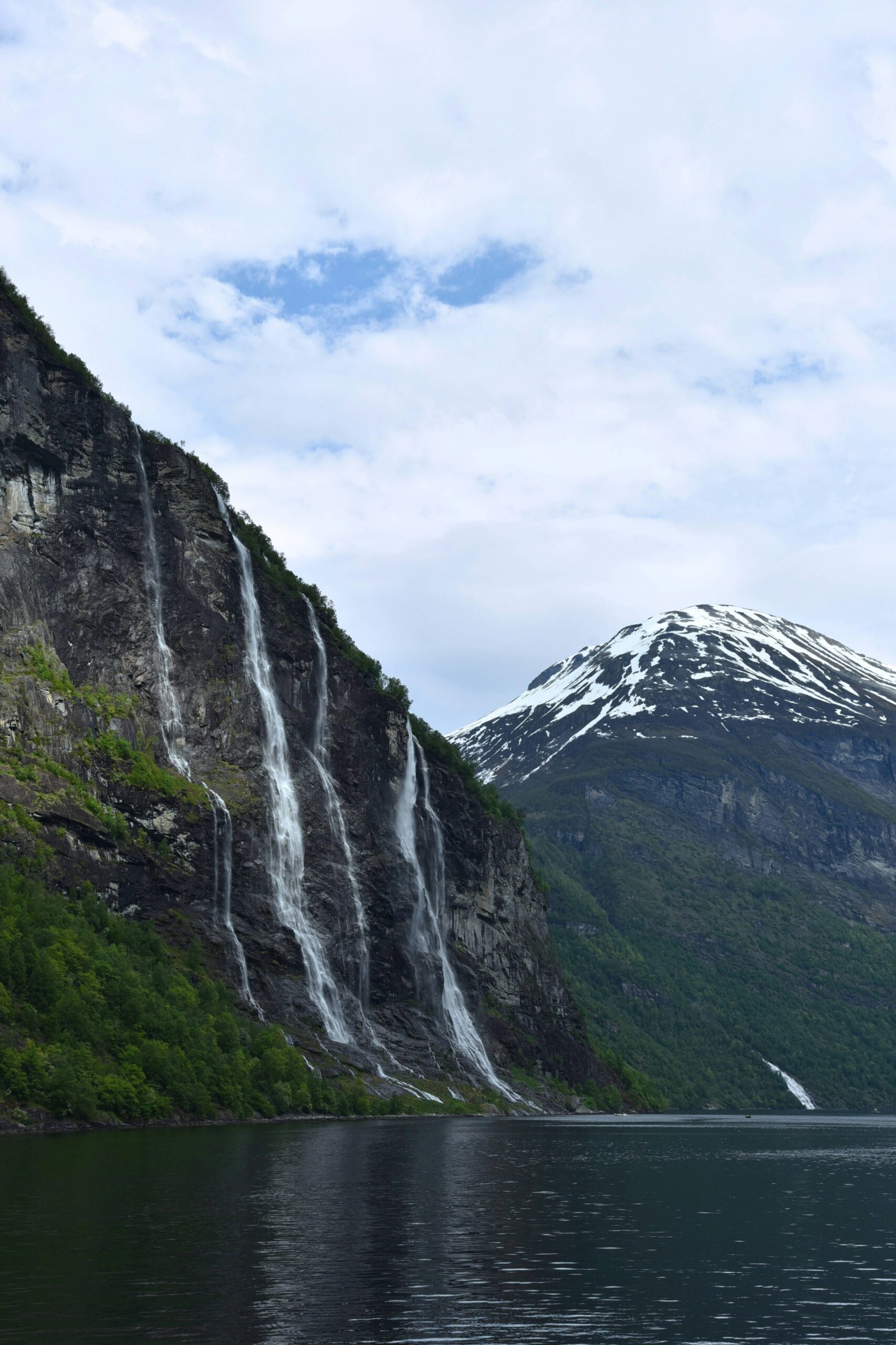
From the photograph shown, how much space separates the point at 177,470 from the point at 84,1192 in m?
108

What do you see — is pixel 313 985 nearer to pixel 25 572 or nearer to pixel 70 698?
pixel 70 698

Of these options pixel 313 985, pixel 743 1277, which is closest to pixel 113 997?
pixel 313 985

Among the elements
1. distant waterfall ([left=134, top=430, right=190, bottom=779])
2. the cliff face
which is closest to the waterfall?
the cliff face

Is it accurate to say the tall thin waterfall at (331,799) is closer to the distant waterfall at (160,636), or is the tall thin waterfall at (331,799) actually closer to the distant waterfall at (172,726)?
the distant waterfall at (172,726)

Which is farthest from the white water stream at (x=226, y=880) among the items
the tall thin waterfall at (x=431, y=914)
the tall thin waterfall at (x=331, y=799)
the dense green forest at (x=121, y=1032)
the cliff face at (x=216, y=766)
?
the tall thin waterfall at (x=431, y=914)

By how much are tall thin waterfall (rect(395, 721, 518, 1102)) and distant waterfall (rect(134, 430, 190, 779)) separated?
31.7 m

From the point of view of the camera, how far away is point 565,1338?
83.1 ft

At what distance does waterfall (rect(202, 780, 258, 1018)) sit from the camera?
110688 mm

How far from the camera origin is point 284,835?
417 feet

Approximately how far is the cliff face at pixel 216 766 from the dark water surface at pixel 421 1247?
45.8m

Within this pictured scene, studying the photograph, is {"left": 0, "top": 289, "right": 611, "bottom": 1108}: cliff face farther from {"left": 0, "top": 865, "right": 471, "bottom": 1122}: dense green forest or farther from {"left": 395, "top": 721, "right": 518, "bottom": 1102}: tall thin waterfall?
{"left": 0, "top": 865, "right": 471, "bottom": 1122}: dense green forest

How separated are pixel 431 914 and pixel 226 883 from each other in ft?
110

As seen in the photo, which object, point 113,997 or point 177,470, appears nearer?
point 113,997

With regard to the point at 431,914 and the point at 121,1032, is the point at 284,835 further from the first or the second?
the point at 121,1032
